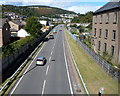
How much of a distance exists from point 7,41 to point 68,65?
111 ft

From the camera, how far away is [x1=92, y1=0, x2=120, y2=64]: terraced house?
1067 inches

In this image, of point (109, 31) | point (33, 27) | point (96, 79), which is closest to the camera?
point (96, 79)

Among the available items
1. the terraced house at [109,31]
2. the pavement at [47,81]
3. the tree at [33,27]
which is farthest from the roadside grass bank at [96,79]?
the tree at [33,27]

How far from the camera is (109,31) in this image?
30.4 meters

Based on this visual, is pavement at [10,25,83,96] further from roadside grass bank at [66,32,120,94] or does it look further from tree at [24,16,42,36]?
tree at [24,16,42,36]

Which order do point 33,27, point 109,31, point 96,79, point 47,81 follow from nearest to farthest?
point 47,81 → point 96,79 → point 109,31 → point 33,27

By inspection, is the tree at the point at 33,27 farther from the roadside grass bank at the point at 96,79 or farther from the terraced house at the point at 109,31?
the roadside grass bank at the point at 96,79

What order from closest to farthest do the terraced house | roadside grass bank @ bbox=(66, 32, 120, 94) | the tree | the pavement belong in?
the pavement, roadside grass bank @ bbox=(66, 32, 120, 94), the terraced house, the tree

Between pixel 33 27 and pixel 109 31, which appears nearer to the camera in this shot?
pixel 109 31

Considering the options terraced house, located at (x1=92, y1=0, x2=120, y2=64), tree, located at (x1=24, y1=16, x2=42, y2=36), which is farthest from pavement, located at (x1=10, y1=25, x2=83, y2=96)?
tree, located at (x1=24, y1=16, x2=42, y2=36)

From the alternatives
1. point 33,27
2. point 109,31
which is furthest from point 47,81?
point 33,27

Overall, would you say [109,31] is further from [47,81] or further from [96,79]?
[47,81]

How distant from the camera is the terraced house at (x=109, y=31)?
27.1 meters

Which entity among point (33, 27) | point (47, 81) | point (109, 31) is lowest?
point (47, 81)
